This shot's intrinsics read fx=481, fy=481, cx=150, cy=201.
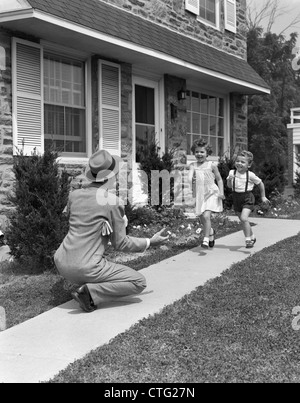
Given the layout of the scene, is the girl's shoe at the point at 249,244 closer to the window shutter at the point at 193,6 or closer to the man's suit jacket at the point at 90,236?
the man's suit jacket at the point at 90,236

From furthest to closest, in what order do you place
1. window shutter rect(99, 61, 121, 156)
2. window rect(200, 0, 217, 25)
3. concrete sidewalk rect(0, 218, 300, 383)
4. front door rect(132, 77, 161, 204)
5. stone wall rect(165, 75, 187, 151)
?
window rect(200, 0, 217, 25) → stone wall rect(165, 75, 187, 151) → front door rect(132, 77, 161, 204) → window shutter rect(99, 61, 121, 156) → concrete sidewalk rect(0, 218, 300, 383)

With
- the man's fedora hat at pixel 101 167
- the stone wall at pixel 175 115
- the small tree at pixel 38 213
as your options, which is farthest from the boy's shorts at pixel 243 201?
the stone wall at pixel 175 115

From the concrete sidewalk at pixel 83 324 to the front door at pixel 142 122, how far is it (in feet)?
12.1

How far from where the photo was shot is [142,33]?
9219 mm

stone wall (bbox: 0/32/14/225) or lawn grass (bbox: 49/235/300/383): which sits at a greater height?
stone wall (bbox: 0/32/14/225)

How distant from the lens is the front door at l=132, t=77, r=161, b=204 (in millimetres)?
9977

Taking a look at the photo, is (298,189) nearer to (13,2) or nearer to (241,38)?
(241,38)

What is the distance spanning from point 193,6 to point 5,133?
642cm

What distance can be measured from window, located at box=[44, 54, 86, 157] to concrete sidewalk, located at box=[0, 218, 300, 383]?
3.22m

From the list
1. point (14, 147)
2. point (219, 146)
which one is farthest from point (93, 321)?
point (219, 146)

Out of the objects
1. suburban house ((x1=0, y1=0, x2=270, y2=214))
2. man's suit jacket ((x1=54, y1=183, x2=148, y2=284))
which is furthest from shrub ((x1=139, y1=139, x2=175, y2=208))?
man's suit jacket ((x1=54, y1=183, x2=148, y2=284))

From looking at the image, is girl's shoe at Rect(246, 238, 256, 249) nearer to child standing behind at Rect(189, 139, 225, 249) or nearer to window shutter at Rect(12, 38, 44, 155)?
child standing behind at Rect(189, 139, 225, 249)

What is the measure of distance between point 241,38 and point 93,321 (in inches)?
454

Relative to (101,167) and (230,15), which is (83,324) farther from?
(230,15)
